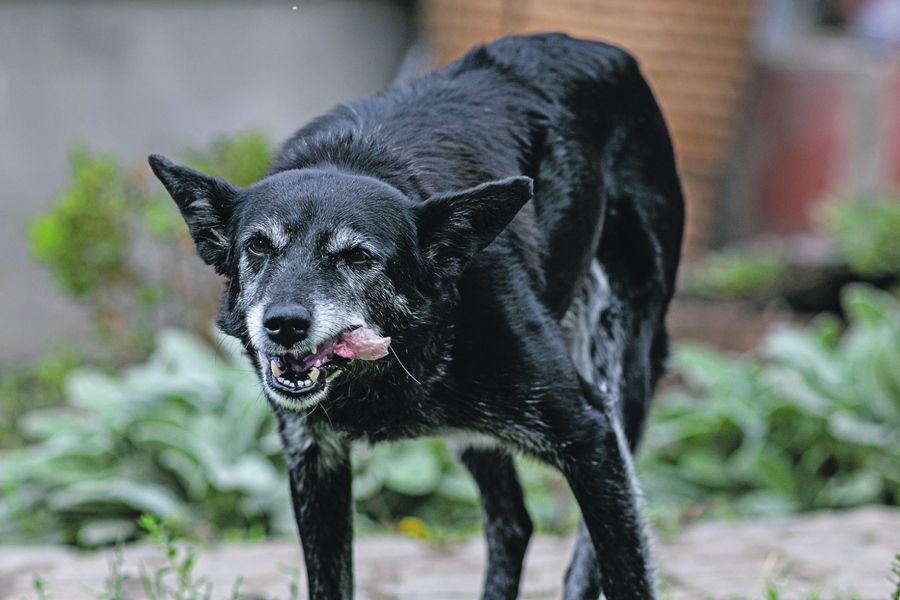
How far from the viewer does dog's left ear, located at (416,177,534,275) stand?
221cm

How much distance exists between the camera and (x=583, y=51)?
10.3 feet

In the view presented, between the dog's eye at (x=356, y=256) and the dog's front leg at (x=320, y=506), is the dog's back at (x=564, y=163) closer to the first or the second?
the dog's eye at (x=356, y=256)

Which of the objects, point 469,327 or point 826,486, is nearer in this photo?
point 469,327

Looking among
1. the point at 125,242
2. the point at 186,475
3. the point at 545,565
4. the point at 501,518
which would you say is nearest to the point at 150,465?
the point at 186,475

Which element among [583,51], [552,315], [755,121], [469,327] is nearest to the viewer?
[469,327]

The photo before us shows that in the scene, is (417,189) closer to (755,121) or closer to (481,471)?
(481,471)

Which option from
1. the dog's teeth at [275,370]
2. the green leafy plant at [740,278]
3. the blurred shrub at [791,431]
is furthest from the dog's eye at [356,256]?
the green leafy plant at [740,278]

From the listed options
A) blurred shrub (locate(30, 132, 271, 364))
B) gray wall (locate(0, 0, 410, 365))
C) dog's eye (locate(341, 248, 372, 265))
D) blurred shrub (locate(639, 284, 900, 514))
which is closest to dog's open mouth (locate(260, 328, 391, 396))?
dog's eye (locate(341, 248, 372, 265))

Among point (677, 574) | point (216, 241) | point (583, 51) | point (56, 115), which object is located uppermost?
point (583, 51)

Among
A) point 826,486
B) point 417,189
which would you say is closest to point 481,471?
point 417,189

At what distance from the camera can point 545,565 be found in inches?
155

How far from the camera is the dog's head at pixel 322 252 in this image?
2123 mm

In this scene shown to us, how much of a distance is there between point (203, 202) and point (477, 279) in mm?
705

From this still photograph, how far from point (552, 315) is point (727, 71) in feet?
20.9
